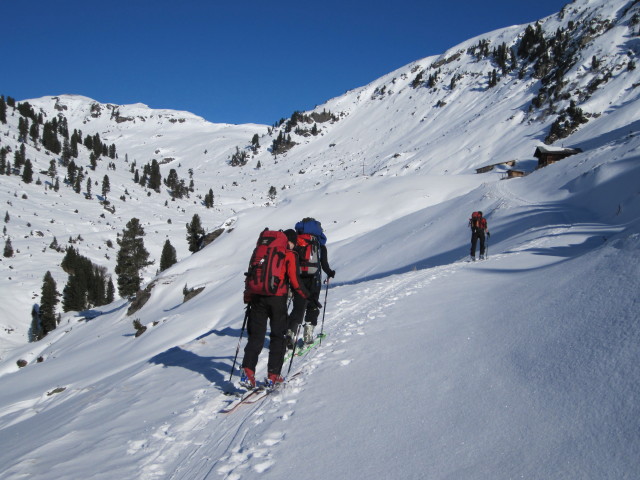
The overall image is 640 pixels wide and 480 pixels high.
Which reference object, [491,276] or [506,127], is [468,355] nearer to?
[491,276]

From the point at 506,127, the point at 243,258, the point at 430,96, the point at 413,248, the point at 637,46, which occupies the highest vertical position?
the point at 430,96

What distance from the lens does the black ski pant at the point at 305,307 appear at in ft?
22.4

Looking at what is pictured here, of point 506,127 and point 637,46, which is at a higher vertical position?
point 637,46

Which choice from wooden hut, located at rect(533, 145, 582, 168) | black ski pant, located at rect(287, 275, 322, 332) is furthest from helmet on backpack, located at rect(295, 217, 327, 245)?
wooden hut, located at rect(533, 145, 582, 168)

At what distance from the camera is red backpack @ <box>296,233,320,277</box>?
6785 mm

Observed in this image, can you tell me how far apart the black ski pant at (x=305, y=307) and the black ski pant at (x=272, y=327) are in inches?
52.6

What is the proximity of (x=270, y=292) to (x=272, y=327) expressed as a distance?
566 millimetres

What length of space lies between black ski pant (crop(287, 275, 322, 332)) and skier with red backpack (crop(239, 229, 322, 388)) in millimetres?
1353

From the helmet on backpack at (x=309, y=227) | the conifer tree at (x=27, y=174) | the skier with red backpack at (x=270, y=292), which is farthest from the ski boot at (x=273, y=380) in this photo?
the conifer tree at (x=27, y=174)

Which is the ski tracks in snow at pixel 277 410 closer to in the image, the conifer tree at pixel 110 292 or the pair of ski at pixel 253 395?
the pair of ski at pixel 253 395

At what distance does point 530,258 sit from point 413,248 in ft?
34.9

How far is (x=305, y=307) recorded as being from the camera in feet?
22.8

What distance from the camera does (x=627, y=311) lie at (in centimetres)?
416

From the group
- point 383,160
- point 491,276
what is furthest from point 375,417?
point 383,160
